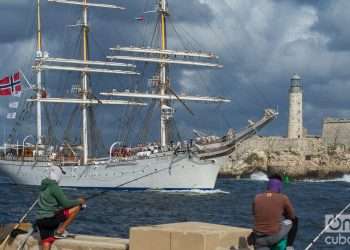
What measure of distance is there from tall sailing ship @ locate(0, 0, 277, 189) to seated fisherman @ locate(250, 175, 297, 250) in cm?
4234

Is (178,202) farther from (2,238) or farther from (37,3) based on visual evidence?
(2,238)

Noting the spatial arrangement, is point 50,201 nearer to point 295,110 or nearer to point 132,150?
point 132,150

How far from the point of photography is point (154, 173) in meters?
55.2

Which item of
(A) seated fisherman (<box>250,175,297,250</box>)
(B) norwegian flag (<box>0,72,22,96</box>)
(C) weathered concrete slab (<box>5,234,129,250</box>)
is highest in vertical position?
(B) norwegian flag (<box>0,72,22,96</box>)

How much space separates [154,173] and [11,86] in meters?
11.8

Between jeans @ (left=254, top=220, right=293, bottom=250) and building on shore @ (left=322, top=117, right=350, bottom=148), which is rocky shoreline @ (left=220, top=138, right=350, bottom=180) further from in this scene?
jeans @ (left=254, top=220, right=293, bottom=250)

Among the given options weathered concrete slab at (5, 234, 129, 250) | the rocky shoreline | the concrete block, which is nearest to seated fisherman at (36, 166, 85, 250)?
weathered concrete slab at (5, 234, 129, 250)

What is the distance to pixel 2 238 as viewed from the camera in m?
9.97

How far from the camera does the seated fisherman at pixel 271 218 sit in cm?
806

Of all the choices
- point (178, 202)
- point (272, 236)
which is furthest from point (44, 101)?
point (272, 236)

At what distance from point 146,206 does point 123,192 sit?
17.0 metres

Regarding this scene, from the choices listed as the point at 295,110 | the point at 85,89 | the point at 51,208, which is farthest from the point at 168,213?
the point at 295,110

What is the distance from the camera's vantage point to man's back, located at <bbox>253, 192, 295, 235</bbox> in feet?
26.4

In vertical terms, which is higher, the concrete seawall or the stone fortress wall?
the concrete seawall
